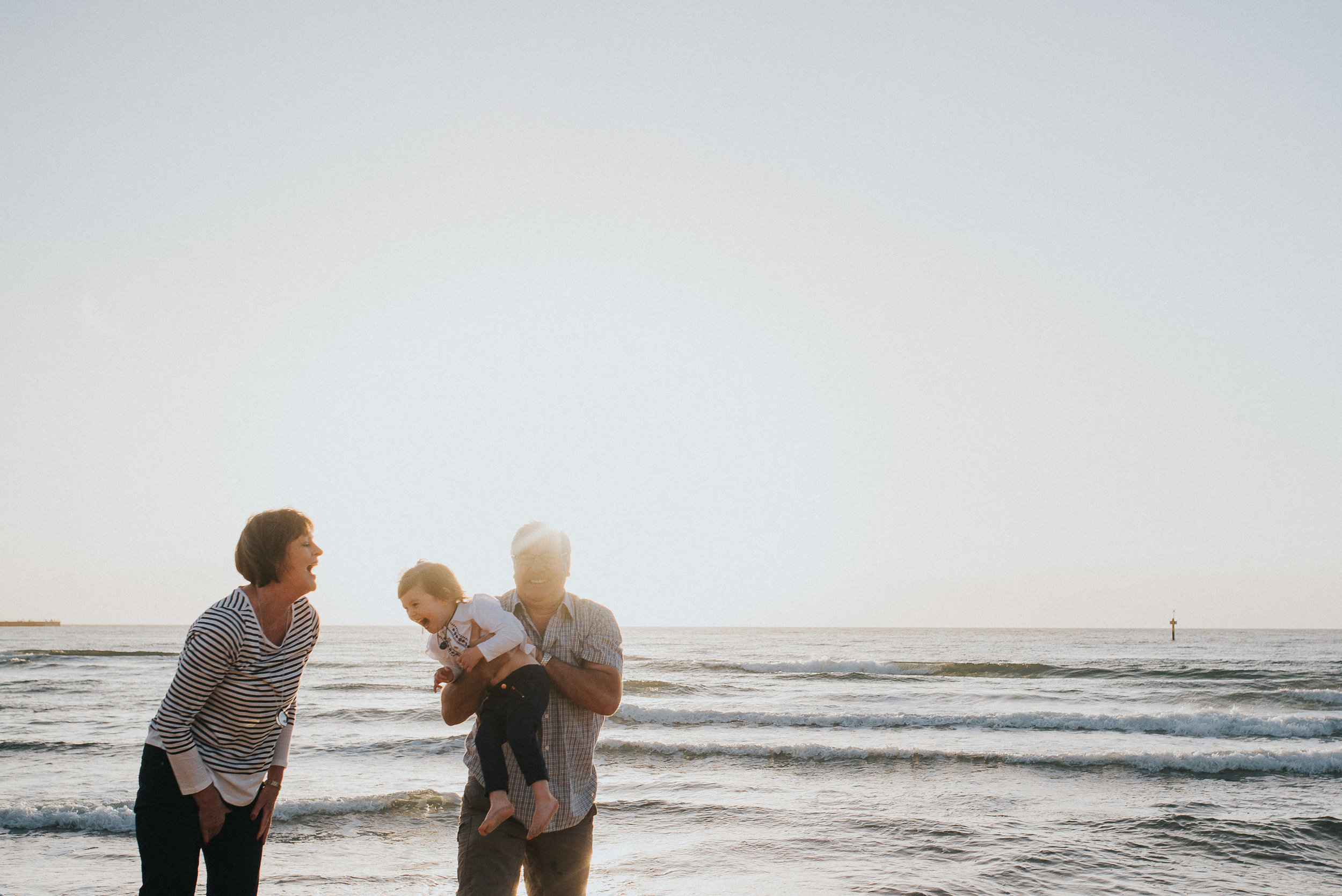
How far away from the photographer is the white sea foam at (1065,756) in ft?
38.4

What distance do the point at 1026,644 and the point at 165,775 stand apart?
6164cm

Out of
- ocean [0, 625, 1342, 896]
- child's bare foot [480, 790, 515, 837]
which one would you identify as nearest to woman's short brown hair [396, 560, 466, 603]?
child's bare foot [480, 790, 515, 837]

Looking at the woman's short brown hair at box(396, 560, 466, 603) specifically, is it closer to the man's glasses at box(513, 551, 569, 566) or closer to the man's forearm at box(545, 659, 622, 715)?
the man's glasses at box(513, 551, 569, 566)

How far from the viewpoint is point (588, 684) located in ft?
10.2

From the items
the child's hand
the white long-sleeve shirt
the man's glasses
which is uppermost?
the man's glasses

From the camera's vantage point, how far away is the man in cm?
305

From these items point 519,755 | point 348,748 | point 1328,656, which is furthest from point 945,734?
point 1328,656

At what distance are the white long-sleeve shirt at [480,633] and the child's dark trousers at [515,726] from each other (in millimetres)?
118

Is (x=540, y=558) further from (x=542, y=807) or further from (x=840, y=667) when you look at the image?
(x=840, y=667)

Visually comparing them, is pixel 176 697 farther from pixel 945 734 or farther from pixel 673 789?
pixel 945 734

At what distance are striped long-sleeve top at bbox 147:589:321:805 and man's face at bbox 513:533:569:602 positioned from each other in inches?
32.3

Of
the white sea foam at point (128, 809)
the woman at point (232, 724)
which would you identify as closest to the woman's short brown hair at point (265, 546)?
the woman at point (232, 724)

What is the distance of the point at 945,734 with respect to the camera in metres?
15.1

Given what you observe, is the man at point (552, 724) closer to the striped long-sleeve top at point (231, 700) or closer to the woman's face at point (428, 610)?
the woman's face at point (428, 610)
